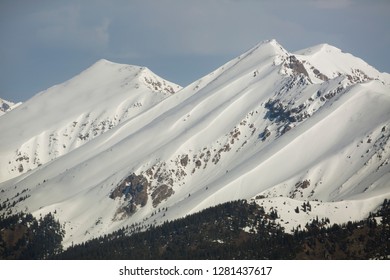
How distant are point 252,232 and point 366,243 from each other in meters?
47.2

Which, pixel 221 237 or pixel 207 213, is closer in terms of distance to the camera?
pixel 221 237

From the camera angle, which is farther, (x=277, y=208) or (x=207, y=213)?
(x=207, y=213)

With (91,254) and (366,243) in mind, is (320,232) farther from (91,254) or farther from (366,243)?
(91,254)
